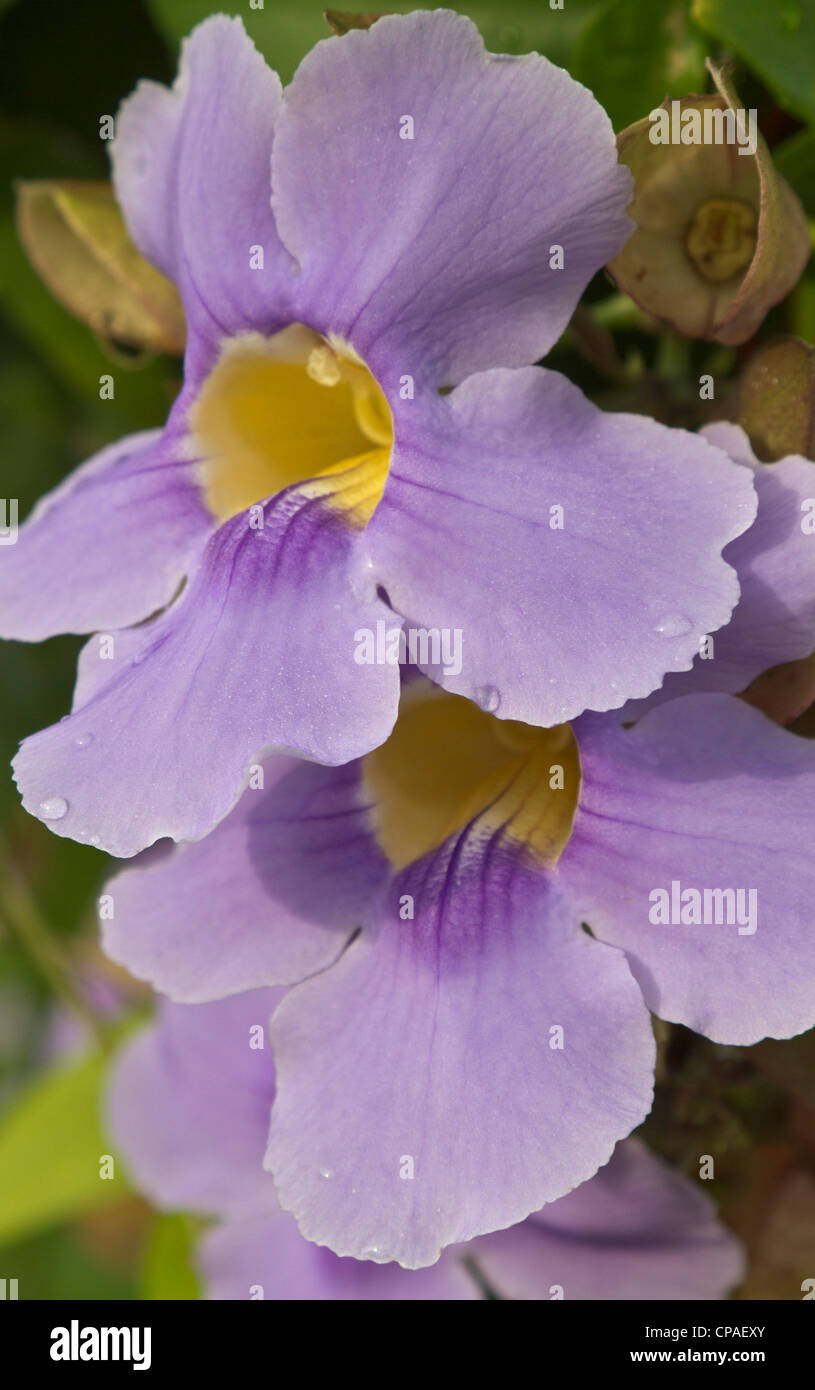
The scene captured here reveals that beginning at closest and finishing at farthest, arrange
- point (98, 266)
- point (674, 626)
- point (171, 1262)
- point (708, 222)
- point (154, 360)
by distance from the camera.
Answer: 1. point (674, 626)
2. point (708, 222)
3. point (98, 266)
4. point (154, 360)
5. point (171, 1262)

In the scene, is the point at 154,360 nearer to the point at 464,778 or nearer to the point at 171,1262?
the point at 464,778

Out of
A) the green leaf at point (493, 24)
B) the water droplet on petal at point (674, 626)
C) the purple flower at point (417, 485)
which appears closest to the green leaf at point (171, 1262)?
the purple flower at point (417, 485)

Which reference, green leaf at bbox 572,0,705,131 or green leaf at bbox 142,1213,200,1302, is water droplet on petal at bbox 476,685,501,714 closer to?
green leaf at bbox 572,0,705,131

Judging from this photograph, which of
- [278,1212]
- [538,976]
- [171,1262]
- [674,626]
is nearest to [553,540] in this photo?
[674,626]

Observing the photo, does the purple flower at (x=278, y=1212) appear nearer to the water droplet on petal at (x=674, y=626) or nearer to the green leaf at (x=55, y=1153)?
the green leaf at (x=55, y=1153)

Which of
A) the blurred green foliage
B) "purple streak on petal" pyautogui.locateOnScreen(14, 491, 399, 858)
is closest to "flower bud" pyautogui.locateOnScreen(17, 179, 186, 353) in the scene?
the blurred green foliage
